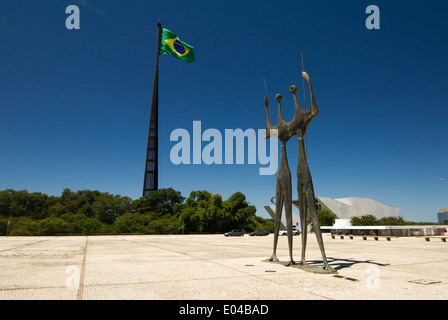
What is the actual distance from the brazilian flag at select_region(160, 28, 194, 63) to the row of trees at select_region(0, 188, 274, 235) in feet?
89.8

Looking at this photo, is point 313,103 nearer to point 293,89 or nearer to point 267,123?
point 293,89

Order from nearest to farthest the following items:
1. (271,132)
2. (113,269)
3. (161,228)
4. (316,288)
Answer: (316,288) < (113,269) < (271,132) < (161,228)

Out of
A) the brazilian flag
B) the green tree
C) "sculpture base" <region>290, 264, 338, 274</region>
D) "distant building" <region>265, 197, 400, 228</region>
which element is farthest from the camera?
"distant building" <region>265, 197, 400, 228</region>

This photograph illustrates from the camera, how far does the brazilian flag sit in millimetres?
53688

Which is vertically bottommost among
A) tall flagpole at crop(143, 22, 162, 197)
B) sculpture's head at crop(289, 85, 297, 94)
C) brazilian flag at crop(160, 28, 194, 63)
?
sculpture's head at crop(289, 85, 297, 94)

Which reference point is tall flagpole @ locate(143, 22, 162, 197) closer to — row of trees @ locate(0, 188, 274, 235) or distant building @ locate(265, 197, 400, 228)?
row of trees @ locate(0, 188, 274, 235)

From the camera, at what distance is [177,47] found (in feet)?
179

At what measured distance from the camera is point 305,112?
9852 mm

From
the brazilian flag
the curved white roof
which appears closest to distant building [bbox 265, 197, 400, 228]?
the curved white roof

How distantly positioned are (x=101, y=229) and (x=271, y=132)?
46.6 metres

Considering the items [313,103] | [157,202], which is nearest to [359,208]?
[157,202]
